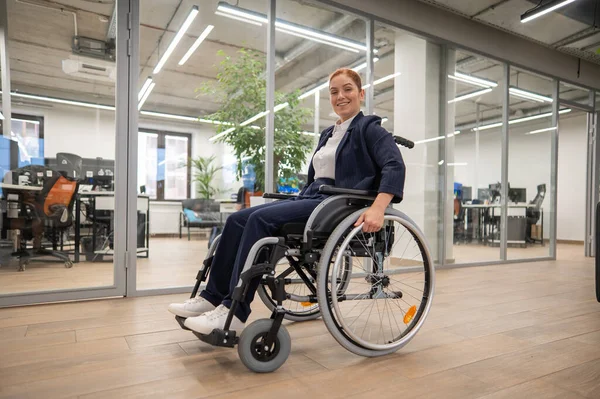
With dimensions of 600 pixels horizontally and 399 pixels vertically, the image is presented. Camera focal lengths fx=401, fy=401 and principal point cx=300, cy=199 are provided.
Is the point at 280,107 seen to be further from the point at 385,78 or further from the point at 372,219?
the point at 372,219

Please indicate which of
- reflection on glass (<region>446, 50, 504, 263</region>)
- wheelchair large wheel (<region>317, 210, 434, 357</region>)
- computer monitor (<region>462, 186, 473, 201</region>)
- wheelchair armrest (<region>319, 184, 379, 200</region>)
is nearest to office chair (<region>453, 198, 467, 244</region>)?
reflection on glass (<region>446, 50, 504, 263</region>)

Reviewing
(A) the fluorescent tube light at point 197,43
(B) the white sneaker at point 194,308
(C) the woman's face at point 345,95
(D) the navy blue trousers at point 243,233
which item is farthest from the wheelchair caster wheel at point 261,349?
(A) the fluorescent tube light at point 197,43

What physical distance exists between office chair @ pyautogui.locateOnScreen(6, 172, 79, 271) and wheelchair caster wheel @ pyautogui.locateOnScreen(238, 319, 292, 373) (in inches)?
71.0

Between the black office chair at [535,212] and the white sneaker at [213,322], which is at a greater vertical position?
the black office chair at [535,212]

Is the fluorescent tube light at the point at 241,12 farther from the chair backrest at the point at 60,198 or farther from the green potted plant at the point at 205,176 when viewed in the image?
the chair backrest at the point at 60,198

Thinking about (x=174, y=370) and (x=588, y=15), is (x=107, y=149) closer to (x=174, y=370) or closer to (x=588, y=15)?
(x=174, y=370)

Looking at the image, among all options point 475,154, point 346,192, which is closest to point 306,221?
point 346,192

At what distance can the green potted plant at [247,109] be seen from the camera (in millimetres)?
3174

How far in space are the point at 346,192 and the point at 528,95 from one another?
15.3ft

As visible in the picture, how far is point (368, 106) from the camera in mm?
3594

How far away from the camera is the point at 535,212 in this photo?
516cm

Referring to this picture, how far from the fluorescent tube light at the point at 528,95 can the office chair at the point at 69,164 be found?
14.9 ft

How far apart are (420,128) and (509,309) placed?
2262 millimetres

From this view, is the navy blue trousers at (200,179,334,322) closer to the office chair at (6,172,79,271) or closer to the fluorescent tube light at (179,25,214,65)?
the office chair at (6,172,79,271)
